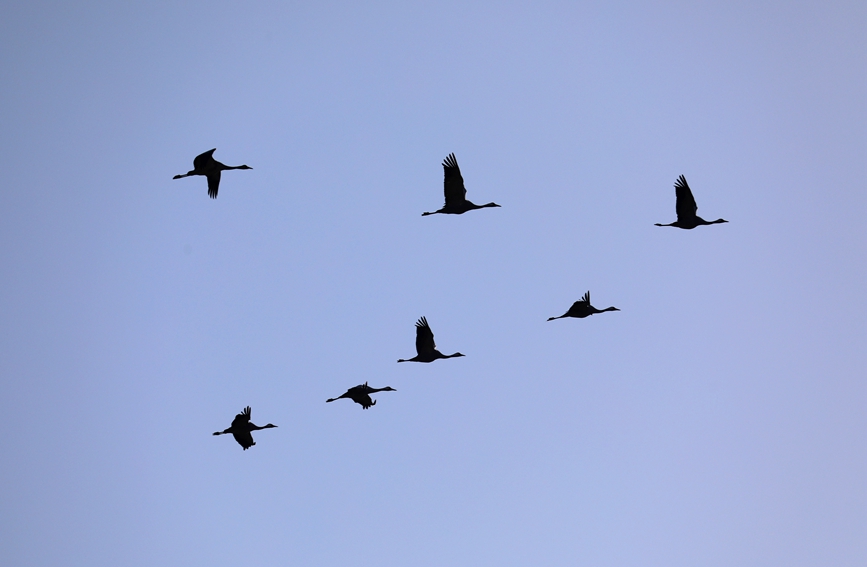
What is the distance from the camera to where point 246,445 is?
38.6 metres

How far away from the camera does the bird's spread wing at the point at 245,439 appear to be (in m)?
38.4

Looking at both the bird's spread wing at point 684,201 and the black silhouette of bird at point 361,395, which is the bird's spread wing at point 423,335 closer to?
the black silhouette of bird at point 361,395

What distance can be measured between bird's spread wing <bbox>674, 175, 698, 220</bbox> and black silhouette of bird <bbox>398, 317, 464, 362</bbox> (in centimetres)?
1007

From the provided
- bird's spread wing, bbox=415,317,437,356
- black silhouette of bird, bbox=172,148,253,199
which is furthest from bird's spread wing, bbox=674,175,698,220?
black silhouette of bird, bbox=172,148,253,199

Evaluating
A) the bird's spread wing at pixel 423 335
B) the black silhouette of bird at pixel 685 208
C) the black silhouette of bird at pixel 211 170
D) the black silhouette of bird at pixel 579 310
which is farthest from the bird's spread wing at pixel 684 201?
the black silhouette of bird at pixel 211 170

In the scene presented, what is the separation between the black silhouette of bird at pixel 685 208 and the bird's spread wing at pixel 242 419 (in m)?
16.0

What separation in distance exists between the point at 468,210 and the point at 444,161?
7.86 ft

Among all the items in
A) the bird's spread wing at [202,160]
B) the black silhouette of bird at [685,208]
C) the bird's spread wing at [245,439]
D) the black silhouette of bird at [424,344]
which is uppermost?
the bird's spread wing at [202,160]

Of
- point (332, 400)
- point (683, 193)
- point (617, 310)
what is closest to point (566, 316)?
point (617, 310)

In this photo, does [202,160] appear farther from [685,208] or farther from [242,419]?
[685,208]

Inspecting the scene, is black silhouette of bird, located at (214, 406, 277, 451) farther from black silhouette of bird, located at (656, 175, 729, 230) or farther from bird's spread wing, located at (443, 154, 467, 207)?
black silhouette of bird, located at (656, 175, 729, 230)

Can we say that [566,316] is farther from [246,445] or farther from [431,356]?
[246,445]

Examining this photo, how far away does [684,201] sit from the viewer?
3919 centimetres

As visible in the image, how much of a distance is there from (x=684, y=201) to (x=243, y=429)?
695 inches
